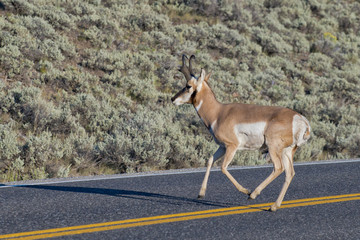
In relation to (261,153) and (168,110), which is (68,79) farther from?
(261,153)

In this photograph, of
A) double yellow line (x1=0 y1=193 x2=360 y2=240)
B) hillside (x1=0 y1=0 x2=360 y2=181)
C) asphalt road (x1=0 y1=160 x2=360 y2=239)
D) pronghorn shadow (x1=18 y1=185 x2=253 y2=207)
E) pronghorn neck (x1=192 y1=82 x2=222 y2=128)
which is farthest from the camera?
hillside (x1=0 y1=0 x2=360 y2=181)

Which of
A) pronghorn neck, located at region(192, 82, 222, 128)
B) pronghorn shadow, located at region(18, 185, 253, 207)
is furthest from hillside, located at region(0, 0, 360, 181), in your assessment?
pronghorn neck, located at region(192, 82, 222, 128)

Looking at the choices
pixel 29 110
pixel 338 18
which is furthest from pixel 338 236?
pixel 338 18

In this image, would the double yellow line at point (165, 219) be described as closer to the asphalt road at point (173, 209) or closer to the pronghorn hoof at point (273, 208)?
the asphalt road at point (173, 209)

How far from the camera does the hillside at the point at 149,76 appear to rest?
1167 cm

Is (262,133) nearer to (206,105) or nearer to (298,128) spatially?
(298,128)

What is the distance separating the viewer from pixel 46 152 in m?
10.8

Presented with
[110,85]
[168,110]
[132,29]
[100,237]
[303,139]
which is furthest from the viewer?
[132,29]

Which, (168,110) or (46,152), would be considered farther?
(168,110)

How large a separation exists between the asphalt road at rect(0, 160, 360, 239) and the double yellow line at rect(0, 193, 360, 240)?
0.4 inches

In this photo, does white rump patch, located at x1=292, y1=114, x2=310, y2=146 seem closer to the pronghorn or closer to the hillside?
the pronghorn

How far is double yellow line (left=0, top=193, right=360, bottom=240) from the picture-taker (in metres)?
5.50

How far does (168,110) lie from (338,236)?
11.2 metres

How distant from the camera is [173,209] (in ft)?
22.3
